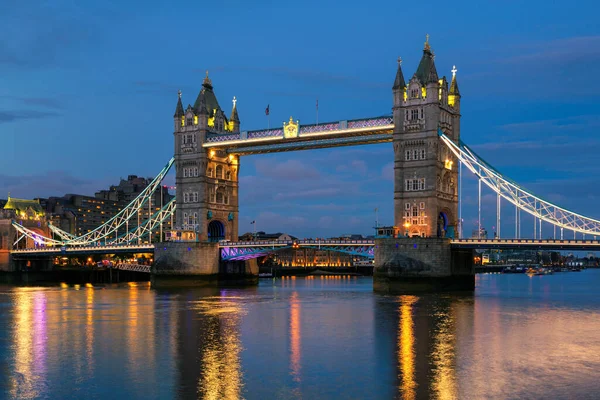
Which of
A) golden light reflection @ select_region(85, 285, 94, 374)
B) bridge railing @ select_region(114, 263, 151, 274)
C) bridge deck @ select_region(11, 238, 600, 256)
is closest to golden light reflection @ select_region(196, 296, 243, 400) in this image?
golden light reflection @ select_region(85, 285, 94, 374)

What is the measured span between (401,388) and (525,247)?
44438mm

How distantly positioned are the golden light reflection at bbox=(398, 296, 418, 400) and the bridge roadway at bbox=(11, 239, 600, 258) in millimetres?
17366

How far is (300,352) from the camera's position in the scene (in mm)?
33000

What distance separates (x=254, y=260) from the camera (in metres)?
95.8

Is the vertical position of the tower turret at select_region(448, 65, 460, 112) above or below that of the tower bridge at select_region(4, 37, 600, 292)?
above

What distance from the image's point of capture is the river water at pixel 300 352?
25.1 m

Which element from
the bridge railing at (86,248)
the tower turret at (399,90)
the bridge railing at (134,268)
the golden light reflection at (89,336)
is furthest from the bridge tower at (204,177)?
the bridge railing at (134,268)

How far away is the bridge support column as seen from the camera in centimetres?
6769

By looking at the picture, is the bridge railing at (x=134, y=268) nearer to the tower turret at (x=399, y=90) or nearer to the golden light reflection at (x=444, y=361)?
the tower turret at (x=399, y=90)

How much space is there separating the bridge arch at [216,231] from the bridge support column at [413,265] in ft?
92.1

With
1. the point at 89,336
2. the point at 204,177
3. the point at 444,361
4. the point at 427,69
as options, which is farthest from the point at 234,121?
the point at 444,361

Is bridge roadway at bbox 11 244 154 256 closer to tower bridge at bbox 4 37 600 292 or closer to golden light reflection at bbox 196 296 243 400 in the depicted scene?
tower bridge at bbox 4 37 600 292

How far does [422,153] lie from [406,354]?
43069 mm

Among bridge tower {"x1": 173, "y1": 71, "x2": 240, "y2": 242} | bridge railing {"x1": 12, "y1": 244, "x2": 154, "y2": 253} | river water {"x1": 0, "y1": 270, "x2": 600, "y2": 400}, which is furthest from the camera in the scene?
bridge railing {"x1": 12, "y1": 244, "x2": 154, "y2": 253}
